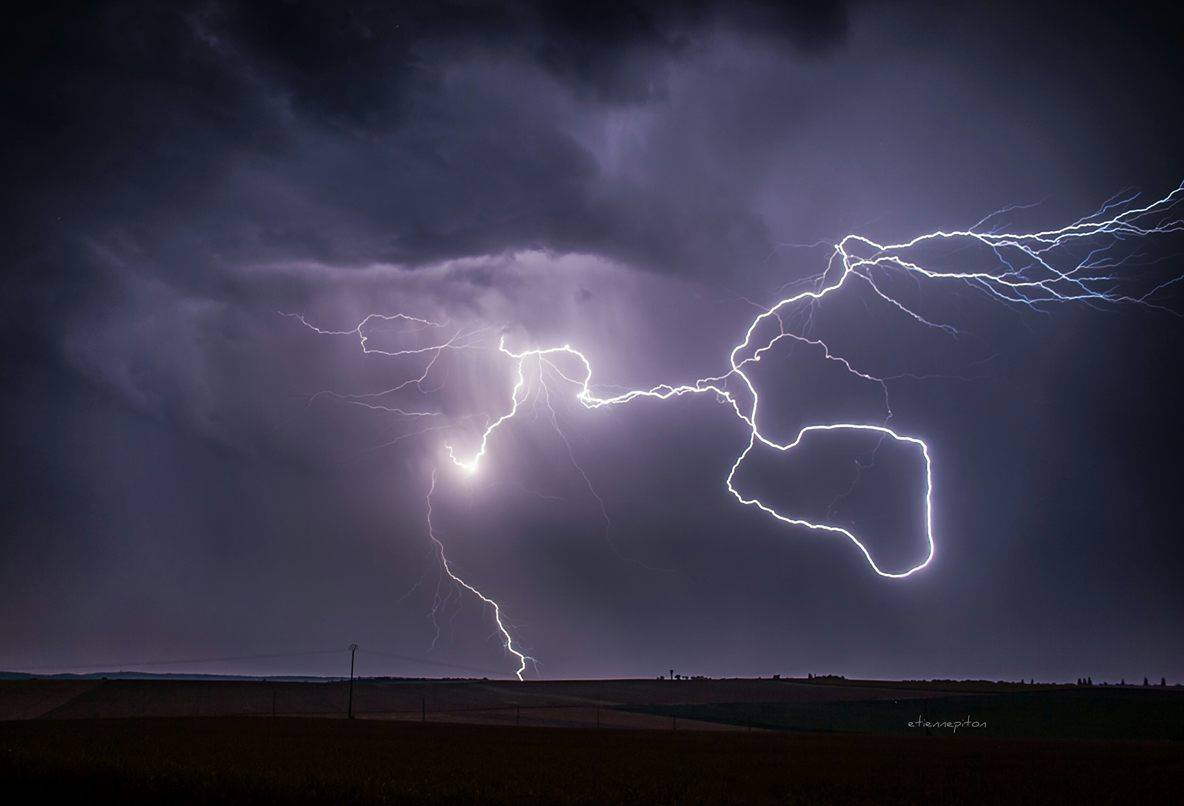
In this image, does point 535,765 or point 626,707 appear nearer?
point 535,765

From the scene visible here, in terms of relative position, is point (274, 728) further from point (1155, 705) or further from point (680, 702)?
point (1155, 705)

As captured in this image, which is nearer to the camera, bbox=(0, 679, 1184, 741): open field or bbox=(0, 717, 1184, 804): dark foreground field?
bbox=(0, 717, 1184, 804): dark foreground field

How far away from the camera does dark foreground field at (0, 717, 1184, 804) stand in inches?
499

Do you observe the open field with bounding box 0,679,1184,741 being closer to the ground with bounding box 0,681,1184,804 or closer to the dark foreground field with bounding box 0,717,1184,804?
the ground with bounding box 0,681,1184,804

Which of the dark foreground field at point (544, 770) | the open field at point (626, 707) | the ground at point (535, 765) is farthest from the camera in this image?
the open field at point (626, 707)

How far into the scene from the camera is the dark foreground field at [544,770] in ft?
41.5

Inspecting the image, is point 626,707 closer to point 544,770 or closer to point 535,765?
→ point 535,765

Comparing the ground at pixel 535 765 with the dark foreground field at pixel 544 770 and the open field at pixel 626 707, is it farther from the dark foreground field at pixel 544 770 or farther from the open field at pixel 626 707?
the open field at pixel 626 707

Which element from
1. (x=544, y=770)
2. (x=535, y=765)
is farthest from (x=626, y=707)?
→ (x=544, y=770)

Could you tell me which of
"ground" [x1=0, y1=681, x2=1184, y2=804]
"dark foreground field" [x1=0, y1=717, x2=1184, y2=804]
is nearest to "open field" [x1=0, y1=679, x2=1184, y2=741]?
"ground" [x1=0, y1=681, x2=1184, y2=804]

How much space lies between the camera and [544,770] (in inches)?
677

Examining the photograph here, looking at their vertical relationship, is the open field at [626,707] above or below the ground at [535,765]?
below

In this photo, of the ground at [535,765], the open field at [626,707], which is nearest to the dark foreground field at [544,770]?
the ground at [535,765]

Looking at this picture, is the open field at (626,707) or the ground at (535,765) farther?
the open field at (626,707)
